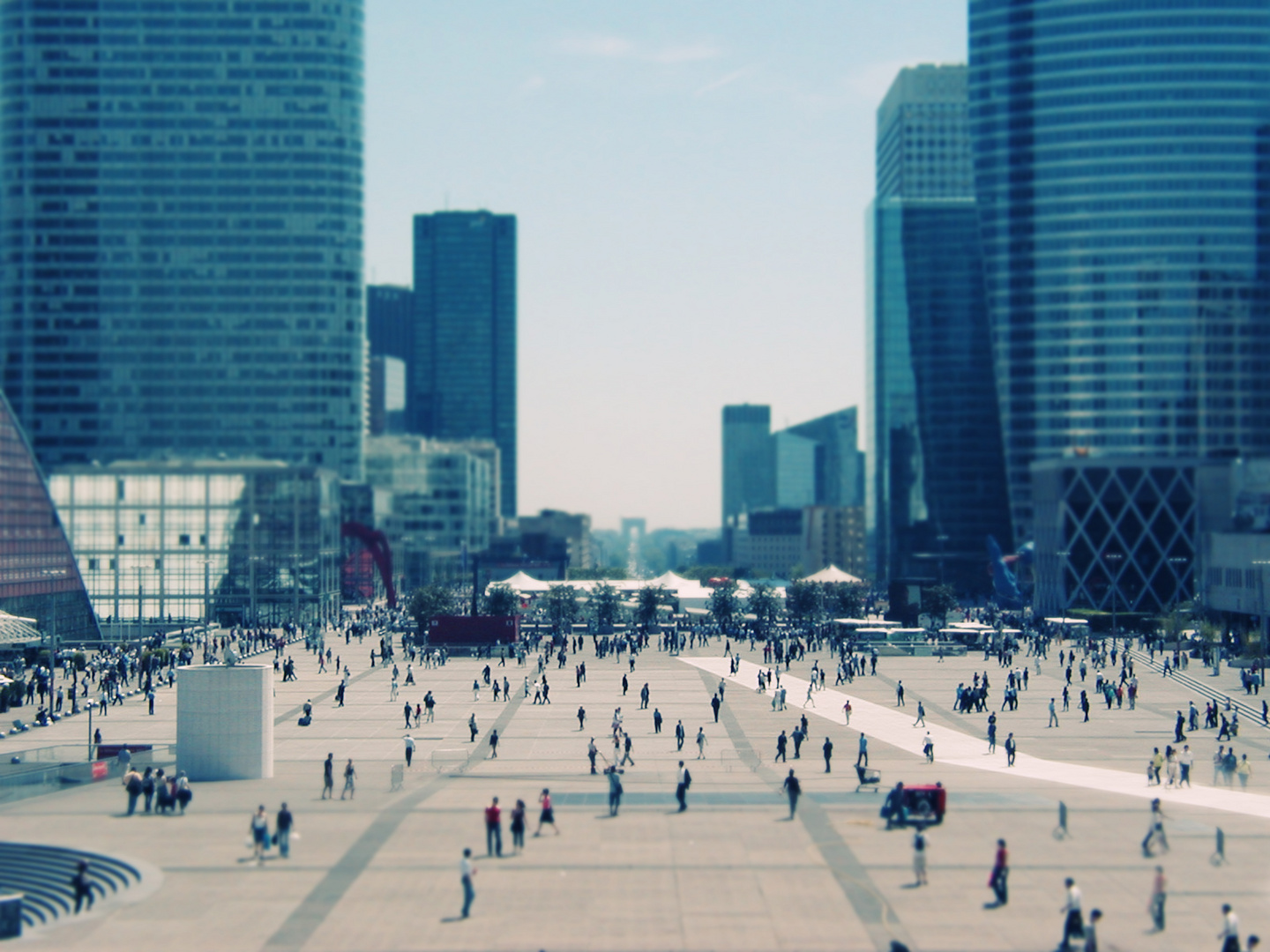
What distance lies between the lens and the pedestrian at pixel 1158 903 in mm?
27547

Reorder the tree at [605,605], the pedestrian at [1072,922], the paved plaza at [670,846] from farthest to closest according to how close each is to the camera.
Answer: the tree at [605,605]
the paved plaza at [670,846]
the pedestrian at [1072,922]

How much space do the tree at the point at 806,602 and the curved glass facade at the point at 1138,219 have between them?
68.7 metres

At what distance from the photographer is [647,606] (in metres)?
118

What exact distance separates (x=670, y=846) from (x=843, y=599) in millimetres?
89493

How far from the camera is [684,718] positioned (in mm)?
59156

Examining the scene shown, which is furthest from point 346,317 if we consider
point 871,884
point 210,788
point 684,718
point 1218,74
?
point 871,884

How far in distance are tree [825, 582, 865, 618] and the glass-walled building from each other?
165 ft

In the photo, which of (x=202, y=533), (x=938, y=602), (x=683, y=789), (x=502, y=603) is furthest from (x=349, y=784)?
(x=202, y=533)

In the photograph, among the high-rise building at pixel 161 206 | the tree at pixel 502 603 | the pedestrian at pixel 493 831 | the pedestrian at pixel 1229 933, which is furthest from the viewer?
the high-rise building at pixel 161 206

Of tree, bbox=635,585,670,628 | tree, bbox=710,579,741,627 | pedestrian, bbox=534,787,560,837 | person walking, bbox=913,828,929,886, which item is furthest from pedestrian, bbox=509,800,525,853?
tree, bbox=710,579,741,627

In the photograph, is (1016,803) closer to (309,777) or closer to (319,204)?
(309,777)

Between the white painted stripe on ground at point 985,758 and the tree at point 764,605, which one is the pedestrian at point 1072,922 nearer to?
the white painted stripe on ground at point 985,758

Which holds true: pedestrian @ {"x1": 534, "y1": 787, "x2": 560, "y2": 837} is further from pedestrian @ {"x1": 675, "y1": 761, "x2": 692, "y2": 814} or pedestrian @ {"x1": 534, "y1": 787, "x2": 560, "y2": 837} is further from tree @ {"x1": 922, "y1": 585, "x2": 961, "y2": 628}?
tree @ {"x1": 922, "y1": 585, "x2": 961, "y2": 628}

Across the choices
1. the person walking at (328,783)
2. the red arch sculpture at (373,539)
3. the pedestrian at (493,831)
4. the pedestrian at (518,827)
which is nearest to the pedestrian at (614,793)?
the pedestrian at (518,827)
